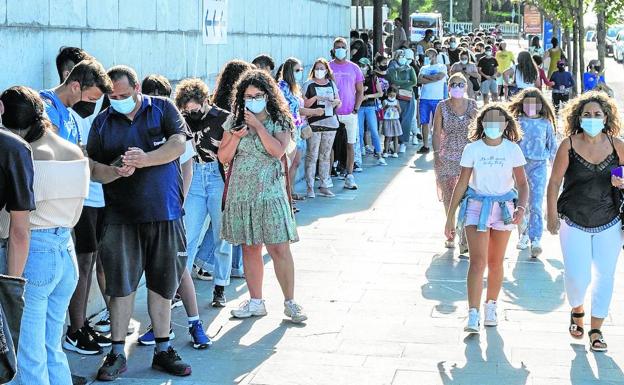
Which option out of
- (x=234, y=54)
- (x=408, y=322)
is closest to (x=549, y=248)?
(x=408, y=322)

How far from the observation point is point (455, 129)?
407 inches

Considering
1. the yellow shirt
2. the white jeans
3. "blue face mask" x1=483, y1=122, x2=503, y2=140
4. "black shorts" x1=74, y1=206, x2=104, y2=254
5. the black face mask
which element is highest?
the yellow shirt

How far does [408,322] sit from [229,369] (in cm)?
165

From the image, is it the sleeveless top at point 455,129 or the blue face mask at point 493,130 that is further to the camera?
the sleeveless top at point 455,129

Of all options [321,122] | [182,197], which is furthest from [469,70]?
[182,197]

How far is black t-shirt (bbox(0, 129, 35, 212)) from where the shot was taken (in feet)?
16.1

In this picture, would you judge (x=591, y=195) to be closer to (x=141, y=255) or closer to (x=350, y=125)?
(x=141, y=255)

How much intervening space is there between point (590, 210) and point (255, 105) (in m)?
2.30

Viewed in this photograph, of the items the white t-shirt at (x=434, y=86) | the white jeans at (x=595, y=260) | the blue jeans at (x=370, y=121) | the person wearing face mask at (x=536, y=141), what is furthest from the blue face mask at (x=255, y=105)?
the white t-shirt at (x=434, y=86)

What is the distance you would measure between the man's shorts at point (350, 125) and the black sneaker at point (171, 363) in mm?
8087

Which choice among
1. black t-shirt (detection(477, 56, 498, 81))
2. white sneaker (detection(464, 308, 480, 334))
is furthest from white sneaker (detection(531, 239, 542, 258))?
black t-shirt (detection(477, 56, 498, 81))

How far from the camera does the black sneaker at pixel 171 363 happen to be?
6.75 meters

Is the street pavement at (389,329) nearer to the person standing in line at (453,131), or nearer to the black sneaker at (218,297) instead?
the black sneaker at (218,297)

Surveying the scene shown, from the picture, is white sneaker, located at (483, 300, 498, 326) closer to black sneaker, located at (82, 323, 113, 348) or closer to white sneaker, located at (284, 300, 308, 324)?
white sneaker, located at (284, 300, 308, 324)
